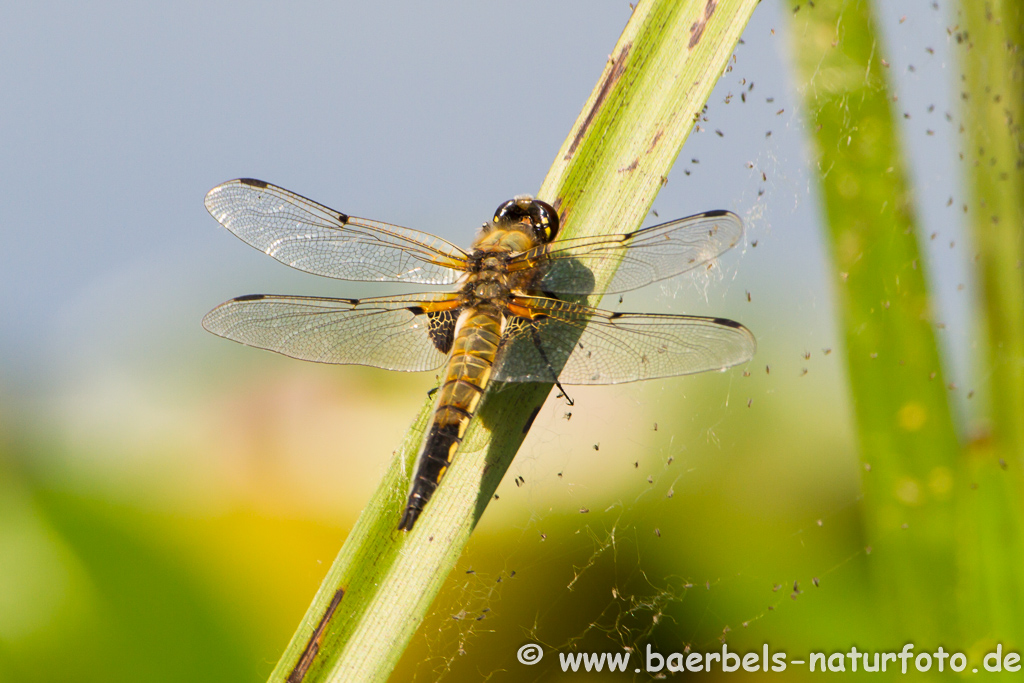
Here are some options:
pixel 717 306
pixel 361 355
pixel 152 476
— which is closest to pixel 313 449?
pixel 152 476

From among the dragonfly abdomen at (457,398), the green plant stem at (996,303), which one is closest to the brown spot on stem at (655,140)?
the dragonfly abdomen at (457,398)

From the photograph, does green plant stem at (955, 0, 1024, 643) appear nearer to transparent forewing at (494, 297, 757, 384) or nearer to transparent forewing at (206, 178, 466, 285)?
transparent forewing at (494, 297, 757, 384)

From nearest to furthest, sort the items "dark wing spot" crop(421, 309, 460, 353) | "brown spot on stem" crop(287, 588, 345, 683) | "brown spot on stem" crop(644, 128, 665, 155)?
"brown spot on stem" crop(287, 588, 345, 683) < "brown spot on stem" crop(644, 128, 665, 155) < "dark wing spot" crop(421, 309, 460, 353)

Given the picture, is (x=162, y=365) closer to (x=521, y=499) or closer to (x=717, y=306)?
(x=521, y=499)

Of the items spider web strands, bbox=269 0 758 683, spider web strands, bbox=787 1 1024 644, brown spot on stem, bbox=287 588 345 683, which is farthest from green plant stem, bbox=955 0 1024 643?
brown spot on stem, bbox=287 588 345 683

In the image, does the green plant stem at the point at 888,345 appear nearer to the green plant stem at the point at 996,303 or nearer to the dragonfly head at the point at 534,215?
the green plant stem at the point at 996,303

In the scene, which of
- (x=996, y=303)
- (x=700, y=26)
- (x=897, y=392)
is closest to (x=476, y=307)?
(x=700, y=26)
